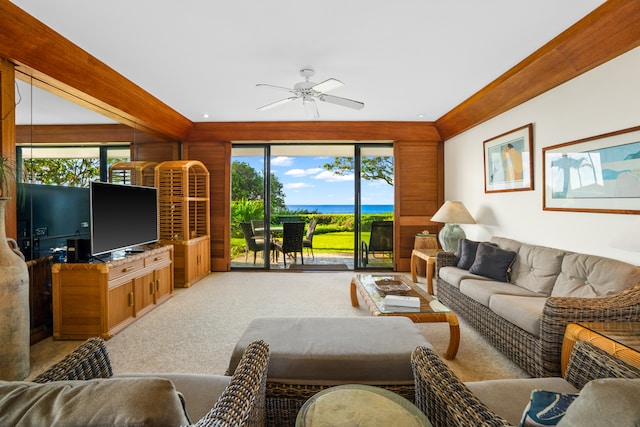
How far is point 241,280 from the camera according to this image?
533 centimetres

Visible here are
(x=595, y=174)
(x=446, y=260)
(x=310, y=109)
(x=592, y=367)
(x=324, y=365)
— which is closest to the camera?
(x=592, y=367)

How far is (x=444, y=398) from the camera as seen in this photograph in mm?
1121

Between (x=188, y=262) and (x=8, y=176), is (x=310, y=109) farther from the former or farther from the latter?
(x=8, y=176)

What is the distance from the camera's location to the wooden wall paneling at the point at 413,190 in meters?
5.89

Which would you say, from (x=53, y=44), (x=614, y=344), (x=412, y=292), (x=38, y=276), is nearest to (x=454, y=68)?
(x=412, y=292)

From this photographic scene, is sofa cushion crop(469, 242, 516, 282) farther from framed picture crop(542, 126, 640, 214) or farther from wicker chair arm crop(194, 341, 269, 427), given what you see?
wicker chair arm crop(194, 341, 269, 427)

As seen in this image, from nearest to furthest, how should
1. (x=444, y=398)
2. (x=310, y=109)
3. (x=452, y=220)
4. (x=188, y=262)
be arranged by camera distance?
(x=444, y=398)
(x=452, y=220)
(x=310, y=109)
(x=188, y=262)

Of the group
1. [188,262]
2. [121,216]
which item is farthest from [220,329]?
[188,262]

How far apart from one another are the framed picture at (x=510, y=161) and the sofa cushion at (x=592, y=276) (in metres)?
1.17

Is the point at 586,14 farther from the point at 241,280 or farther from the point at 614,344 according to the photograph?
the point at 241,280

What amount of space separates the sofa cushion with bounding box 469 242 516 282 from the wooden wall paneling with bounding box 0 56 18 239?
4.52m

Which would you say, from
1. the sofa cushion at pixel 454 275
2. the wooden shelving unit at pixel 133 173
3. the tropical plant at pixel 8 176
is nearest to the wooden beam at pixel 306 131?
the wooden shelving unit at pixel 133 173

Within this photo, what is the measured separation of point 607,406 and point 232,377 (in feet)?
3.55

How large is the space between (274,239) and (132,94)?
3418 millimetres
